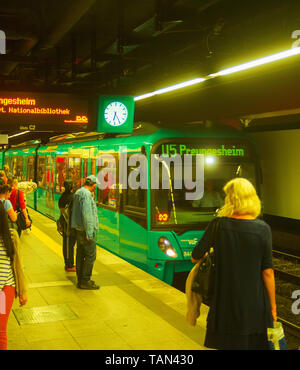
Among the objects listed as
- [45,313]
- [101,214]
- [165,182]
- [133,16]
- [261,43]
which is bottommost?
[45,313]

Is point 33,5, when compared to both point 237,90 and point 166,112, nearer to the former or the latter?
point 237,90

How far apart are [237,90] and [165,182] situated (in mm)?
5079

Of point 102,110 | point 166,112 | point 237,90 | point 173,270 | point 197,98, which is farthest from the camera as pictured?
point 166,112

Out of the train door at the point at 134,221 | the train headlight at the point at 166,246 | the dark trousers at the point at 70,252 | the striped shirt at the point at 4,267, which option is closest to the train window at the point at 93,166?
the train door at the point at 134,221

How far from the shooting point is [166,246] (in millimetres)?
8047

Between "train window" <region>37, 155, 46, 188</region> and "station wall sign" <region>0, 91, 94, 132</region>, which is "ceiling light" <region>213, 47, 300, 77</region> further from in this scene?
"train window" <region>37, 155, 46, 188</region>

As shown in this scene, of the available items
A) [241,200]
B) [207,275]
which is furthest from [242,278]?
[241,200]

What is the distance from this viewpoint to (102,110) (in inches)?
444

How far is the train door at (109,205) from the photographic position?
9.69 meters

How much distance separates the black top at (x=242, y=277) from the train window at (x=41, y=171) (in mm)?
14721

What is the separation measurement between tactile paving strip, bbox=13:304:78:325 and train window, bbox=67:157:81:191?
5922mm

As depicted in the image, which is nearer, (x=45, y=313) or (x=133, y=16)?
(x=45, y=313)

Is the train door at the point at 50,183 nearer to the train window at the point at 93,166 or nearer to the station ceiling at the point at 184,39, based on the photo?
the station ceiling at the point at 184,39
